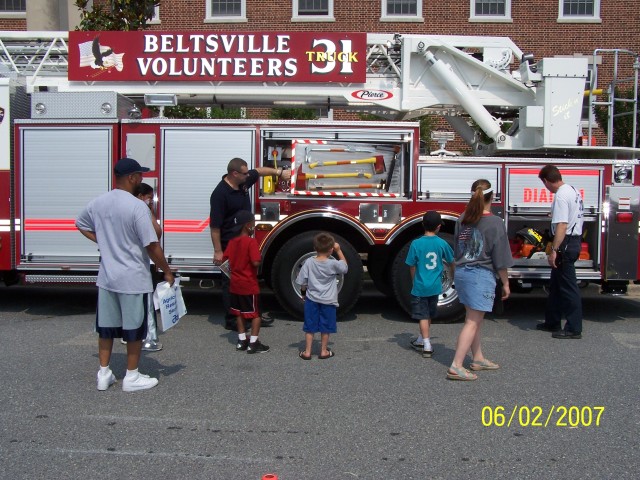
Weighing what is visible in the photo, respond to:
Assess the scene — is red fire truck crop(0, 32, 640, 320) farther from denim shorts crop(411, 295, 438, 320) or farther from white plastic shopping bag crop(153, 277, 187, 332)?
white plastic shopping bag crop(153, 277, 187, 332)

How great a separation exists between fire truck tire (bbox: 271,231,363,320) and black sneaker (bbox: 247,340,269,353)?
4.18 feet

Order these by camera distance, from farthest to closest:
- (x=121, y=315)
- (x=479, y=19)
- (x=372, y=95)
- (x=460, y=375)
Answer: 1. (x=479, y=19)
2. (x=372, y=95)
3. (x=460, y=375)
4. (x=121, y=315)

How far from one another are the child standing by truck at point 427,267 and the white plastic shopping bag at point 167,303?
2.13 metres

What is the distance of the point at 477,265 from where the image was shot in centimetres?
573

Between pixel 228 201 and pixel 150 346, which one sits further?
pixel 228 201

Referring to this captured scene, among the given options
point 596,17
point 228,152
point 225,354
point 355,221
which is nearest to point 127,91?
point 228,152

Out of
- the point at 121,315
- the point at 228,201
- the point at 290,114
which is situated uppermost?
the point at 290,114

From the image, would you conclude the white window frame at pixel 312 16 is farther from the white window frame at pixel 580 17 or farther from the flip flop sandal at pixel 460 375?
the flip flop sandal at pixel 460 375

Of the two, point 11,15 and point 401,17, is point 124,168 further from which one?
point 11,15

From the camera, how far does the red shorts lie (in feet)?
21.2

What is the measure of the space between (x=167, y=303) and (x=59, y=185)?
3.04m

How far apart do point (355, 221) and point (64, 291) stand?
504 centimetres

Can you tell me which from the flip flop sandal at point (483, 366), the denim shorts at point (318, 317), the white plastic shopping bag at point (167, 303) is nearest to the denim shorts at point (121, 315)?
the white plastic shopping bag at point (167, 303)

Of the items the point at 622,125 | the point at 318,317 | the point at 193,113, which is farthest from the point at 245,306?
the point at 622,125
